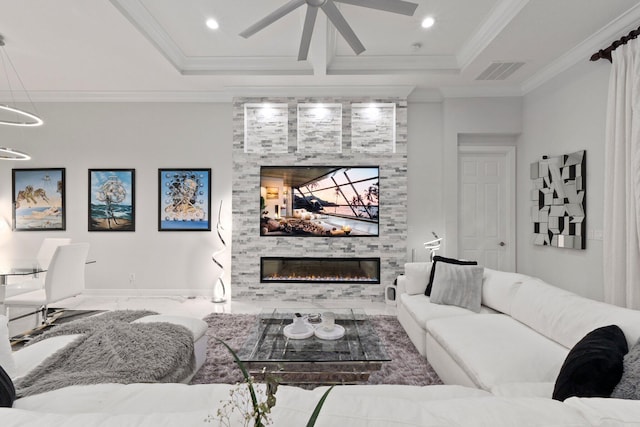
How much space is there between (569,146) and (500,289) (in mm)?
2125

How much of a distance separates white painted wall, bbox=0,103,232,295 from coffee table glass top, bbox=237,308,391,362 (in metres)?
2.58

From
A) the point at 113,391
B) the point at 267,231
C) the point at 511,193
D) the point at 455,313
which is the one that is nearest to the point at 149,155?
the point at 267,231

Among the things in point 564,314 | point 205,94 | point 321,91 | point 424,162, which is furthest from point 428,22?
point 205,94

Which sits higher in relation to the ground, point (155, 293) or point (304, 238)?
point (304, 238)

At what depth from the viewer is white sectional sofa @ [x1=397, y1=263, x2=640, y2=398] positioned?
5.40ft

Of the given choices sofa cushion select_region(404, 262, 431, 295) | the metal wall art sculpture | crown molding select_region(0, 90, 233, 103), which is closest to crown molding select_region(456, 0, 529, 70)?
the metal wall art sculpture

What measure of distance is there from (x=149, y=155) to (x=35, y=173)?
1.73 m

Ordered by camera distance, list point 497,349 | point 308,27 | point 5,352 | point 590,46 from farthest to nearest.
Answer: point 590,46 < point 308,27 < point 497,349 < point 5,352

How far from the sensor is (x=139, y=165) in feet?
15.6

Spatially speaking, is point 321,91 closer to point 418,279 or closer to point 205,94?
point 205,94

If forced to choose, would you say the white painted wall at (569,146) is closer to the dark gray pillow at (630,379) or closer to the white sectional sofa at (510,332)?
the white sectional sofa at (510,332)

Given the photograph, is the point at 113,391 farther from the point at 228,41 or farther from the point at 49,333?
the point at 228,41

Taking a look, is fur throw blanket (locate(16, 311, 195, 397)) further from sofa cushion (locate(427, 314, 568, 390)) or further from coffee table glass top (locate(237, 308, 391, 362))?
sofa cushion (locate(427, 314, 568, 390))

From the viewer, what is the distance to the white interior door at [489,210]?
15.3 ft
